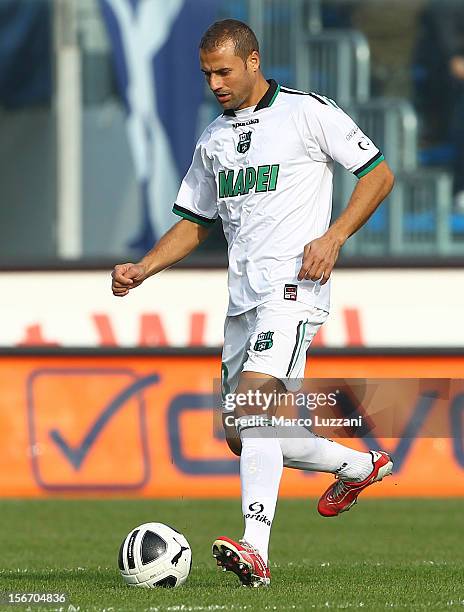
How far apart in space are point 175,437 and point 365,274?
6.45 ft

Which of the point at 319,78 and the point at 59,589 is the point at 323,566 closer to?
the point at 59,589

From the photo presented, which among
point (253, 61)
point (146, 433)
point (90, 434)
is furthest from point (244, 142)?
point (90, 434)

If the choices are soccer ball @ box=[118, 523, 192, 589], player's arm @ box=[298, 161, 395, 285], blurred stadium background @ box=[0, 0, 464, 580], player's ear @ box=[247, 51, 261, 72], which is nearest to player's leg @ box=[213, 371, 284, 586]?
soccer ball @ box=[118, 523, 192, 589]

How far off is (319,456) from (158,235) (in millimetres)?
7074

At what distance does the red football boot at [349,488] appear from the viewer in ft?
20.9

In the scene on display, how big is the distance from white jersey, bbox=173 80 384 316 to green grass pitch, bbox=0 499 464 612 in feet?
3.59

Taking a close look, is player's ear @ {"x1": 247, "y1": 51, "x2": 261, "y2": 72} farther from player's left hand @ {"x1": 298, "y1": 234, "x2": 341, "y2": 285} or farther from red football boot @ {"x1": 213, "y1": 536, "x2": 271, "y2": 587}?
red football boot @ {"x1": 213, "y1": 536, "x2": 271, "y2": 587}

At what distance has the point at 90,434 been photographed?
11859mm

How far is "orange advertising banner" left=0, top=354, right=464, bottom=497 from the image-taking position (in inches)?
463

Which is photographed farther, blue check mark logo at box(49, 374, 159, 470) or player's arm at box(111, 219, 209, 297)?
blue check mark logo at box(49, 374, 159, 470)

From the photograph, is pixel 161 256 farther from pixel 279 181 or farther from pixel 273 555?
pixel 273 555

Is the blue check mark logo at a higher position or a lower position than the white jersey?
lower

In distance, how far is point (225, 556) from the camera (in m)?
5.64

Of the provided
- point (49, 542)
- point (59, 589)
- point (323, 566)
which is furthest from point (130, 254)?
point (59, 589)
